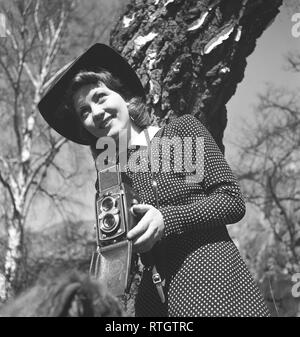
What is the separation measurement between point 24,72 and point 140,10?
7.69 metres

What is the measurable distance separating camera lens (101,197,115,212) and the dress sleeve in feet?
0.43

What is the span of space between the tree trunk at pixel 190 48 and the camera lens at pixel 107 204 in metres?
0.77

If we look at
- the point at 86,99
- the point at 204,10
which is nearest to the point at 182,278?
the point at 86,99

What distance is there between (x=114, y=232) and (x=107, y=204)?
90 millimetres

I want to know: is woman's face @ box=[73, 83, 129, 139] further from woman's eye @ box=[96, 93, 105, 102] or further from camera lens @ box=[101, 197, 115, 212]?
camera lens @ box=[101, 197, 115, 212]

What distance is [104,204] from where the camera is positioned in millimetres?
1374

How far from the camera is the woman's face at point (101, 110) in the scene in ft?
5.00

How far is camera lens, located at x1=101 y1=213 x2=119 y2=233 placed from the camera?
4.30ft

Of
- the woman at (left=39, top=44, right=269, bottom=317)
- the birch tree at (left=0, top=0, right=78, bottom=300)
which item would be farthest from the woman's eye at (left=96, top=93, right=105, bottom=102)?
the birch tree at (left=0, top=0, right=78, bottom=300)

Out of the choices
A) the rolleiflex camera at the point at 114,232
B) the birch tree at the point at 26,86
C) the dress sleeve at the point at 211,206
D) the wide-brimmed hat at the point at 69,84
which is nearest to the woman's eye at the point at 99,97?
the wide-brimmed hat at the point at 69,84
